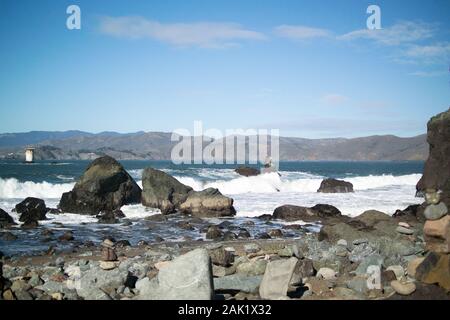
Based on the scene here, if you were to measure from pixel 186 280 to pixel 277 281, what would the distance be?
1.58m

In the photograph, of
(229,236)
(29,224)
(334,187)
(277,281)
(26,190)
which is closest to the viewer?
(277,281)

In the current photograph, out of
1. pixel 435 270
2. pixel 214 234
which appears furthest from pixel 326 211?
pixel 435 270

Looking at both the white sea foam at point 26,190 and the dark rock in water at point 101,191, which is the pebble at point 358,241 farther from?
the white sea foam at point 26,190

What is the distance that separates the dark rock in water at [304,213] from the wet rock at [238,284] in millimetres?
14490

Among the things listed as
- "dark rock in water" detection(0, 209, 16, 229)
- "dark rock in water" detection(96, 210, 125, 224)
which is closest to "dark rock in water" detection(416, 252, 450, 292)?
"dark rock in water" detection(96, 210, 125, 224)

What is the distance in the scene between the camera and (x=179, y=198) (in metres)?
26.4

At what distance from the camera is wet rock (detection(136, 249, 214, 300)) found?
20.4ft

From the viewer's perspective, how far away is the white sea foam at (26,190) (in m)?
31.9

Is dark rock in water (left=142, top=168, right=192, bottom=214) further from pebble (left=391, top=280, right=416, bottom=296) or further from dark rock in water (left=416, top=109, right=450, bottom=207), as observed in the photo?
pebble (left=391, top=280, right=416, bottom=296)

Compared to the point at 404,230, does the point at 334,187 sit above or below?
below

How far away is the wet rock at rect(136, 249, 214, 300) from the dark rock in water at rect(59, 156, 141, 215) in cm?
1895

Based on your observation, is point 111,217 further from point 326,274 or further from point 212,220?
point 326,274
